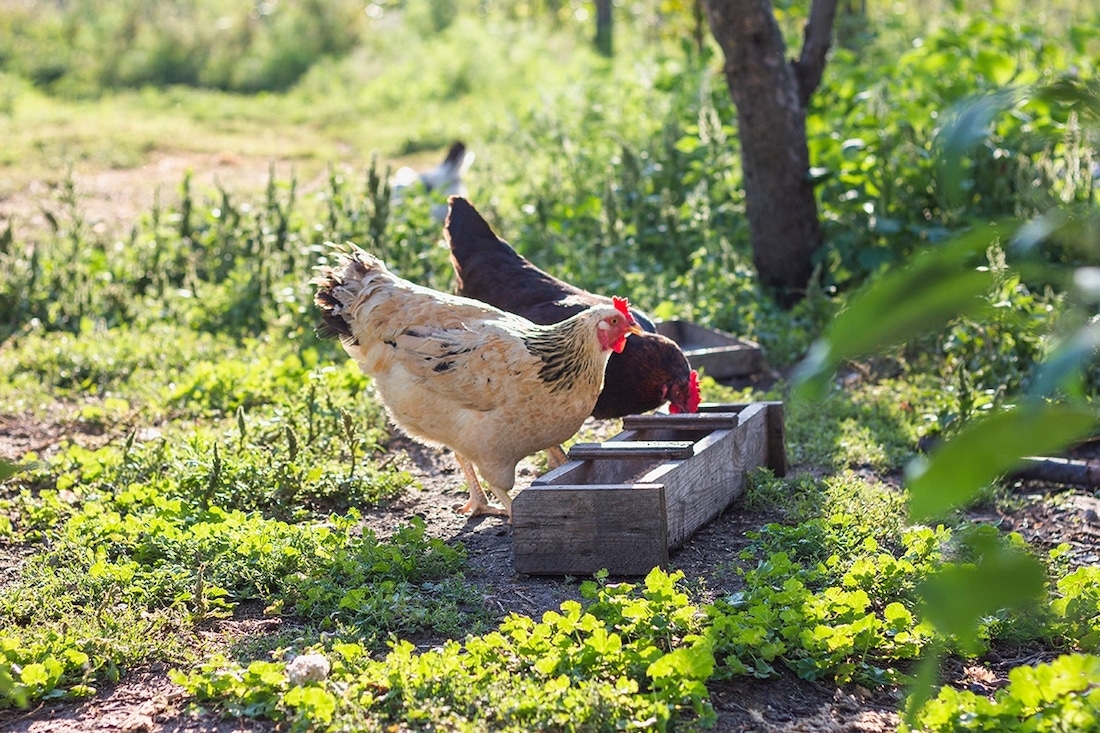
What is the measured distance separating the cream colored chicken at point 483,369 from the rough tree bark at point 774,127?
3463 millimetres

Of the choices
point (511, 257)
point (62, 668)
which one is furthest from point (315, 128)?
point (62, 668)

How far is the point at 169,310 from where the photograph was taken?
8156 millimetres

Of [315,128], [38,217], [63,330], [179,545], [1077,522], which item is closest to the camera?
[179,545]

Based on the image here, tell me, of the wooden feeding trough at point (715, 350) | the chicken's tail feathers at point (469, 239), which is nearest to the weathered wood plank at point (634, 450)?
the chicken's tail feathers at point (469, 239)

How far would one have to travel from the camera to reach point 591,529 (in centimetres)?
404

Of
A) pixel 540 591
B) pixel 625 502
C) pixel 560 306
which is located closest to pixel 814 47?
pixel 560 306

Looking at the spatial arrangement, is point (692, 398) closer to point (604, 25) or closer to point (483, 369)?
point (483, 369)

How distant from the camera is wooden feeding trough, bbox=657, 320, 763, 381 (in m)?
6.64

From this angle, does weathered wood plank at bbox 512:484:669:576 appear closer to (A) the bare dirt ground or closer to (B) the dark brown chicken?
(A) the bare dirt ground

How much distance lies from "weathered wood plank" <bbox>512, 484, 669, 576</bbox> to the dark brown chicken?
1.16m

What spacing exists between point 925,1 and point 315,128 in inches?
382

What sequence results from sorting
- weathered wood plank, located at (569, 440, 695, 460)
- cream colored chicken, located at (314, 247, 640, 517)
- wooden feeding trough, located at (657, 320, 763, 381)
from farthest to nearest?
wooden feeding trough, located at (657, 320, 763, 381) < cream colored chicken, located at (314, 247, 640, 517) < weathered wood plank, located at (569, 440, 695, 460)

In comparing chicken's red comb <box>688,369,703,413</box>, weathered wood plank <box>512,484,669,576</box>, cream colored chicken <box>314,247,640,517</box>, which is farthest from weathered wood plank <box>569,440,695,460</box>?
chicken's red comb <box>688,369,703,413</box>

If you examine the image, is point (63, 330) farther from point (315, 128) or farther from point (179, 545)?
point (315, 128)
